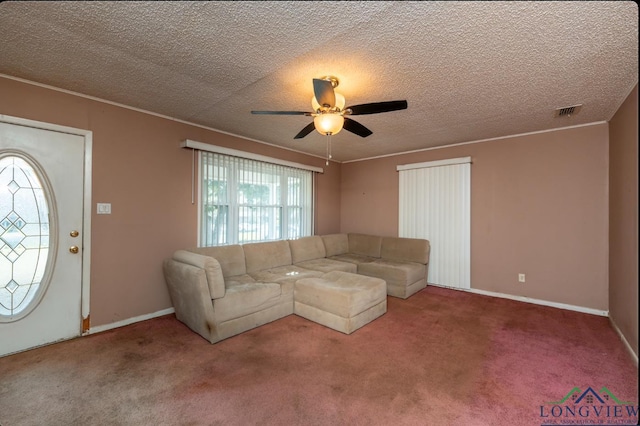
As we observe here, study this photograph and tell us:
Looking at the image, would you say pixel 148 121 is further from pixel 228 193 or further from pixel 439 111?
pixel 439 111

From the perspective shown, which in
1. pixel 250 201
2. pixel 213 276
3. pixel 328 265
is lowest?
pixel 328 265

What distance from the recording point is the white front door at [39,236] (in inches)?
95.0

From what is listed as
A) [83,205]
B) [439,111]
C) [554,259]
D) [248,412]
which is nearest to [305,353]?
[248,412]

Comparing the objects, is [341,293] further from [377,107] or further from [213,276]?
[377,107]

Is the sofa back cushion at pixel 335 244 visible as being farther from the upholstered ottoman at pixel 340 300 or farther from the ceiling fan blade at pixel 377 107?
the ceiling fan blade at pixel 377 107

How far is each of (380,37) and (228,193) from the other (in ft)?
9.68

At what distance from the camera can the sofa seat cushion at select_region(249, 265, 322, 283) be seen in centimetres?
340

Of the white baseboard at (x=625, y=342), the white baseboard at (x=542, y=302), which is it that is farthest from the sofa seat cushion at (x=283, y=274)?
the white baseboard at (x=625, y=342)

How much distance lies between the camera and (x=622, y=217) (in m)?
2.77

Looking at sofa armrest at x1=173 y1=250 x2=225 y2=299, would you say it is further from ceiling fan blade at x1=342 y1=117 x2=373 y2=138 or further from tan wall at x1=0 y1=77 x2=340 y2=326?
ceiling fan blade at x1=342 y1=117 x2=373 y2=138

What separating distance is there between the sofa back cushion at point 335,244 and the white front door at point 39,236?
3.38m

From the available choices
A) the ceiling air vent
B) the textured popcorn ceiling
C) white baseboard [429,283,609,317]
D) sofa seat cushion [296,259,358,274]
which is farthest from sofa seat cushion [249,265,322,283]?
the ceiling air vent

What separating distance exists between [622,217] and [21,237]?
225 inches

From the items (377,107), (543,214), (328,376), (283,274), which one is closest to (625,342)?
(543,214)
